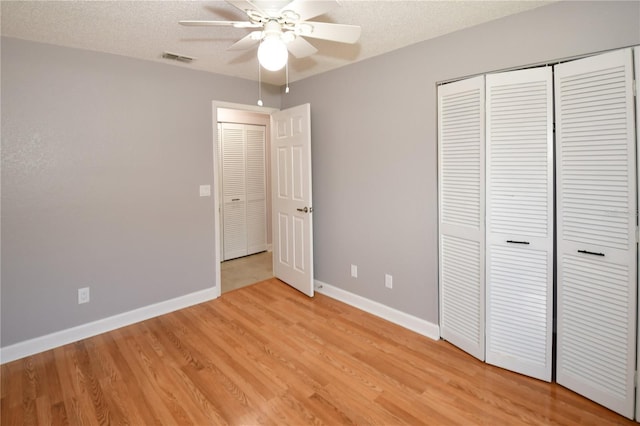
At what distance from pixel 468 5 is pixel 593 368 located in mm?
2374

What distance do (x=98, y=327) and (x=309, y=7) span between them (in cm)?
310

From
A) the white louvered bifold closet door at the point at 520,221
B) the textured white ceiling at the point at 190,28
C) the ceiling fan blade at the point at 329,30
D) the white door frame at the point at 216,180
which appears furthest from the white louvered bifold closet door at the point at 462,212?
the white door frame at the point at 216,180

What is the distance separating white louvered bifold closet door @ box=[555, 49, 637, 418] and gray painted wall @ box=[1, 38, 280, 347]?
Result: 315 cm

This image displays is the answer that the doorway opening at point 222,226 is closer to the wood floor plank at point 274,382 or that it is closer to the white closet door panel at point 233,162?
the white closet door panel at point 233,162

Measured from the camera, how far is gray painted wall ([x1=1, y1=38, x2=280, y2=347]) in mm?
2492

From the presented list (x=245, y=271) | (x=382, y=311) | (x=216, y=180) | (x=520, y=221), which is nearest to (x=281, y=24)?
(x=520, y=221)

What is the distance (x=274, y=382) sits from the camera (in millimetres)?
2193

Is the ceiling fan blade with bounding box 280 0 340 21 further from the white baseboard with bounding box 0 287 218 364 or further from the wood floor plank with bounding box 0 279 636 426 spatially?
the white baseboard with bounding box 0 287 218 364

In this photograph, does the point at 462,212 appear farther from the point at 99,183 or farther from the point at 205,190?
the point at 99,183

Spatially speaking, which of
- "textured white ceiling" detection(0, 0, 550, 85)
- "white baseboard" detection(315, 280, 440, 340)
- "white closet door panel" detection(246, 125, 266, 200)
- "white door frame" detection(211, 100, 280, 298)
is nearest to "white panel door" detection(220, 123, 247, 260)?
"white closet door panel" detection(246, 125, 266, 200)

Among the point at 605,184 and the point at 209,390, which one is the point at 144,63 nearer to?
the point at 209,390

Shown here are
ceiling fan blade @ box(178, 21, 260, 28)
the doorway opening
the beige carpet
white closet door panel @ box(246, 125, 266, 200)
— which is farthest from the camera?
white closet door panel @ box(246, 125, 266, 200)

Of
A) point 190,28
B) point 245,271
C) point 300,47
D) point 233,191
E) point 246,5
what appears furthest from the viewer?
point 233,191

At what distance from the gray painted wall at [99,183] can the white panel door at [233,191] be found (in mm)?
1501
